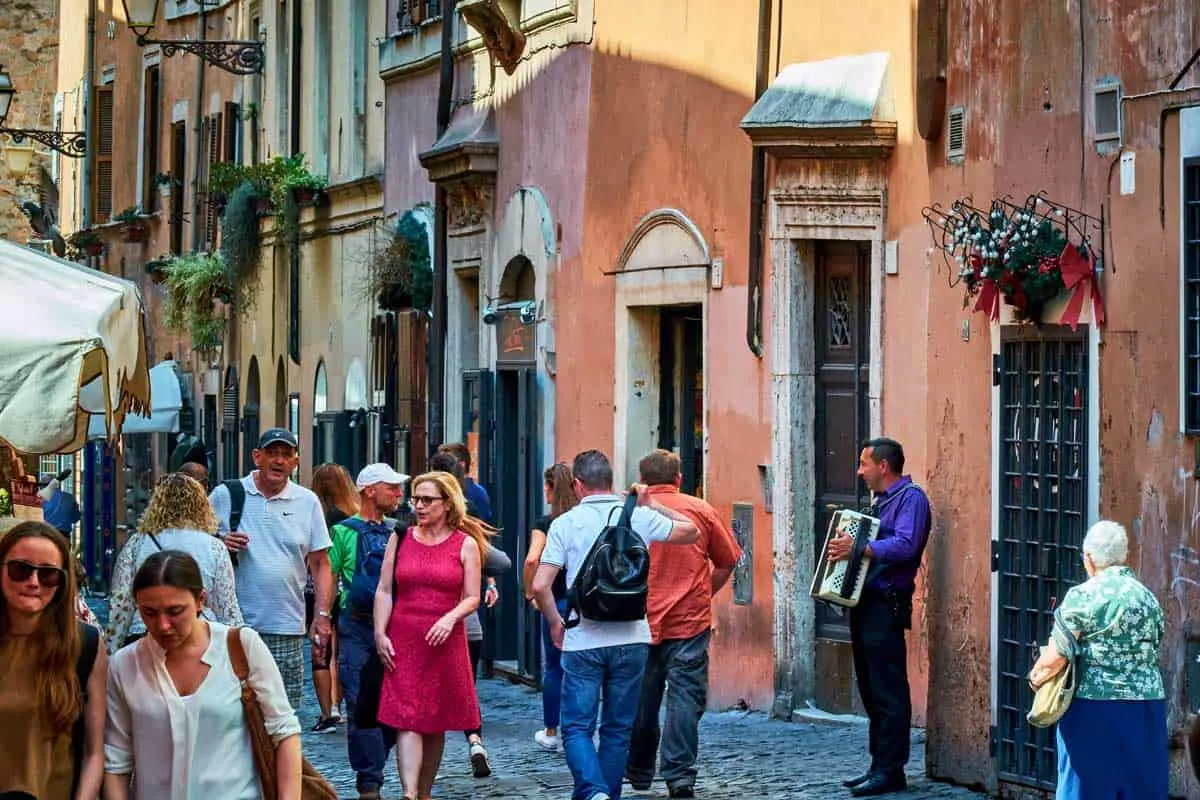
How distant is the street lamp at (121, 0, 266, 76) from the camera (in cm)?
2711

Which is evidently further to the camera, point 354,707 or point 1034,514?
point 354,707

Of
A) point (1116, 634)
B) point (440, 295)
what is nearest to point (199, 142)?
point (440, 295)

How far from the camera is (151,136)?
38438mm

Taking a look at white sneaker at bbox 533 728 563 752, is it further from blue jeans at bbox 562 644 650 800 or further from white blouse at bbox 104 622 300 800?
white blouse at bbox 104 622 300 800

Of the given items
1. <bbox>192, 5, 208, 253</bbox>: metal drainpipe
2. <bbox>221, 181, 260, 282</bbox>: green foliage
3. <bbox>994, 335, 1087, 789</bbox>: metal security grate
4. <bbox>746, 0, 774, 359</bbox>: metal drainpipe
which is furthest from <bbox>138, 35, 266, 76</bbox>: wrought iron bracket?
<bbox>994, 335, 1087, 789</bbox>: metal security grate

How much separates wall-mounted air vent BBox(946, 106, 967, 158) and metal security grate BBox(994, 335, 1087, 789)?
1.12 metres

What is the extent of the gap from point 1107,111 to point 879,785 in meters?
3.48

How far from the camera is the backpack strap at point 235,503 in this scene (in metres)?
13.2

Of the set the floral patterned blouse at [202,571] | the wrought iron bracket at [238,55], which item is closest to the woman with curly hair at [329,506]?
the floral patterned blouse at [202,571]

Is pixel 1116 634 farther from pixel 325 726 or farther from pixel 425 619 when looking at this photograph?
pixel 325 726

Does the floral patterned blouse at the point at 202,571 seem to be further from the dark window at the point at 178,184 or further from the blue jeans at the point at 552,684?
the dark window at the point at 178,184

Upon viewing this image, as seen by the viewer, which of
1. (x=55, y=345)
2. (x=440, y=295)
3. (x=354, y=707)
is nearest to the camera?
(x=55, y=345)

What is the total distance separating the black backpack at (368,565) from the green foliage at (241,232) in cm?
1691

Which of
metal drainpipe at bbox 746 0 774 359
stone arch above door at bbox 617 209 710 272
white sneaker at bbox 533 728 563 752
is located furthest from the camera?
stone arch above door at bbox 617 209 710 272
